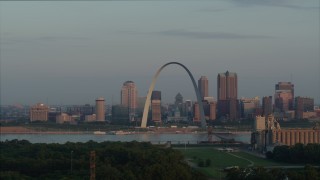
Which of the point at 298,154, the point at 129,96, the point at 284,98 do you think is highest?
the point at 129,96

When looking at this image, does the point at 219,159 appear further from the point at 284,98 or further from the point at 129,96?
the point at 129,96

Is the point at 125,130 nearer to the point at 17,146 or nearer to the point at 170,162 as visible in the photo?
the point at 17,146

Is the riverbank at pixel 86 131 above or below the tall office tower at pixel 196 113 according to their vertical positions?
below

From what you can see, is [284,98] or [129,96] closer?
[284,98]

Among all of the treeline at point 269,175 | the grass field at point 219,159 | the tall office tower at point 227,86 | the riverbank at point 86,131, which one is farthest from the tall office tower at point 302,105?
the treeline at point 269,175

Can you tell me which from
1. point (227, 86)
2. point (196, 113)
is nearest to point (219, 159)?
point (196, 113)

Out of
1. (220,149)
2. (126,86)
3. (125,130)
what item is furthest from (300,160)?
(126,86)

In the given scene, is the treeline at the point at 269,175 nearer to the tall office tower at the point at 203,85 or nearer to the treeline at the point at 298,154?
the treeline at the point at 298,154
